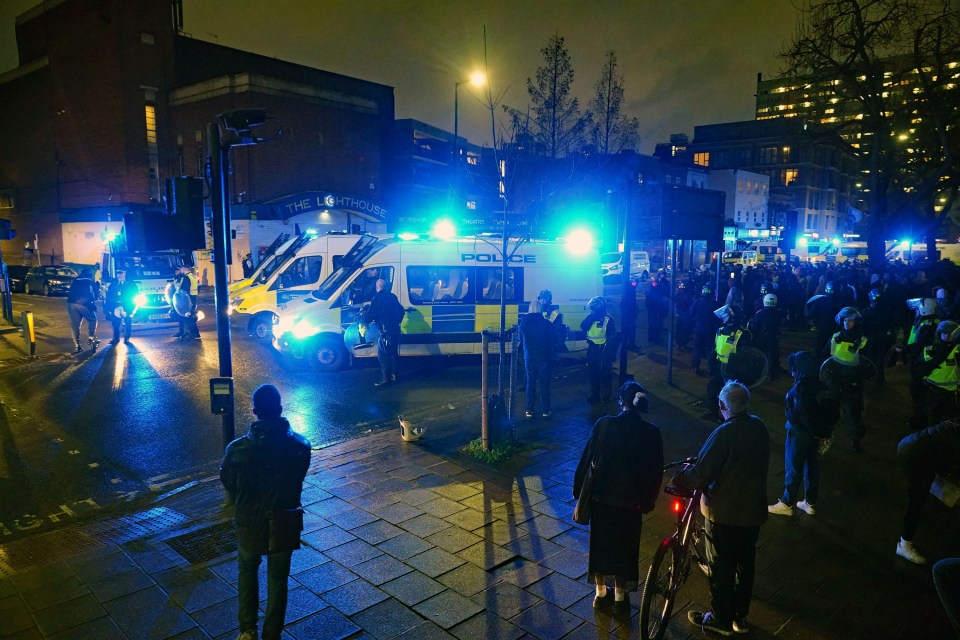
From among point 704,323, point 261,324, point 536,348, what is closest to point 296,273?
point 261,324

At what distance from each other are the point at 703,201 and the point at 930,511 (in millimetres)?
6171

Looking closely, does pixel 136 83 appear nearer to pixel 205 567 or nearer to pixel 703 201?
pixel 703 201

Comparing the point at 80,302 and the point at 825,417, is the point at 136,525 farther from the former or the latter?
the point at 80,302

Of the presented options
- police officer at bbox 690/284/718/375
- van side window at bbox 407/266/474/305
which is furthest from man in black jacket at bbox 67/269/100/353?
police officer at bbox 690/284/718/375

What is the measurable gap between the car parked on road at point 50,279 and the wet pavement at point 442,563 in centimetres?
2899

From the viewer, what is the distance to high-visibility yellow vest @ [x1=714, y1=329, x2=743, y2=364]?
8203mm

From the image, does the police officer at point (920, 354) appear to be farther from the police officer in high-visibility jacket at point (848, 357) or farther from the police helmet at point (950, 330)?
the police officer in high-visibility jacket at point (848, 357)

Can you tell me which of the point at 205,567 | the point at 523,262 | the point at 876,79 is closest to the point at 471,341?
the point at 523,262

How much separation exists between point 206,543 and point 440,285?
7.91 metres

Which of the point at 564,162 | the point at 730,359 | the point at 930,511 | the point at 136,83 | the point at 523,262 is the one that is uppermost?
the point at 136,83

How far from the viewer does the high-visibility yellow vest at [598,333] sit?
973 centimetres

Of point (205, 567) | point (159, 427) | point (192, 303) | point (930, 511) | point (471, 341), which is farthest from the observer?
point (192, 303)

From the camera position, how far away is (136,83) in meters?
39.2

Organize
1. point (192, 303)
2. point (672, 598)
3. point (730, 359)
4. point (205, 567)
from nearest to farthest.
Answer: point (672, 598) → point (205, 567) → point (730, 359) → point (192, 303)
